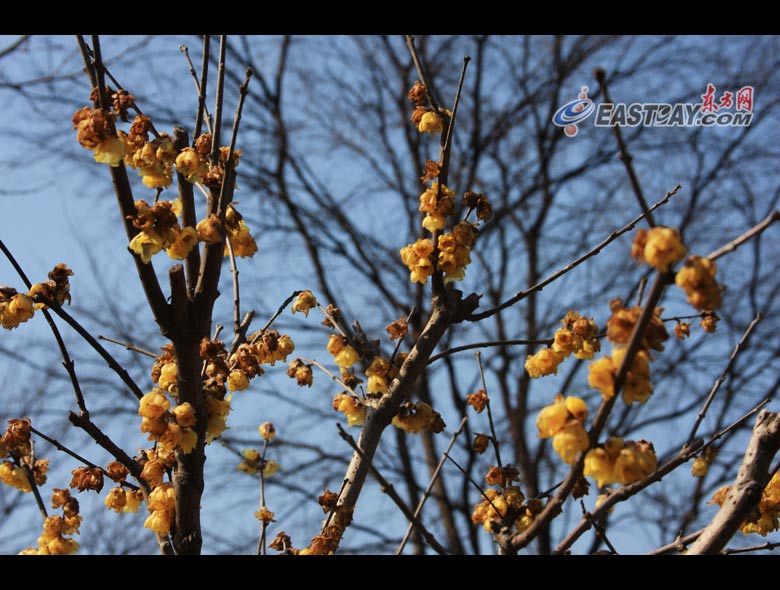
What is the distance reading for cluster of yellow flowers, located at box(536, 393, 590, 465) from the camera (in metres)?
1.45

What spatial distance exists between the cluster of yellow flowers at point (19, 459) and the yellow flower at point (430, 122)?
1.44 m

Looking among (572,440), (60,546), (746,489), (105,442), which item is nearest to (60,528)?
(60,546)

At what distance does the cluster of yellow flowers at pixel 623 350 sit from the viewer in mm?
1394

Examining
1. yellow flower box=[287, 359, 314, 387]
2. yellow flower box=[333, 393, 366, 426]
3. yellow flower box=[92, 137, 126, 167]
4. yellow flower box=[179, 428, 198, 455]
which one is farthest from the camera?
yellow flower box=[287, 359, 314, 387]

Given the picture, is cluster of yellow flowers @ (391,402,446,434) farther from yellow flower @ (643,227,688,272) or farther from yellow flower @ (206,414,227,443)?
yellow flower @ (643,227,688,272)

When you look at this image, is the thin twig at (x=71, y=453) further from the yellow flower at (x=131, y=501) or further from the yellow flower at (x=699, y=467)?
the yellow flower at (x=699, y=467)

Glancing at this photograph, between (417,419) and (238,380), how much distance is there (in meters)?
0.55

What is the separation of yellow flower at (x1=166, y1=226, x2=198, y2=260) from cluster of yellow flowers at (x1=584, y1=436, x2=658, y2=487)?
3.58 ft

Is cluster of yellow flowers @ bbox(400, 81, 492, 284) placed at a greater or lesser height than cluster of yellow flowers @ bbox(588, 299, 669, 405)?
greater

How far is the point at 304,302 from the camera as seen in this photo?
2646 millimetres

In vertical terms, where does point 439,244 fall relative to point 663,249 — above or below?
above

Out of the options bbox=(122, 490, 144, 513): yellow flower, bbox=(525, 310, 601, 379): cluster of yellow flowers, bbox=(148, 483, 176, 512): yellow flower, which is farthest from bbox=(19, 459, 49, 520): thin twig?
bbox=(525, 310, 601, 379): cluster of yellow flowers

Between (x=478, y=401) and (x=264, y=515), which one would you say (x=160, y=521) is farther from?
(x=478, y=401)
